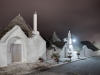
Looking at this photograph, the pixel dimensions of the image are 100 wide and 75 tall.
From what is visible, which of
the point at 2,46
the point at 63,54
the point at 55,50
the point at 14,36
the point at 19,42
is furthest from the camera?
the point at 63,54

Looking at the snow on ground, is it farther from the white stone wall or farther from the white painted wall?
the white painted wall

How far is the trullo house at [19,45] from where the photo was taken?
14766mm

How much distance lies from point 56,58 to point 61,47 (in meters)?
9.44

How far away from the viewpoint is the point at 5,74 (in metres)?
10.9

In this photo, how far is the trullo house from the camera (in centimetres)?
1477

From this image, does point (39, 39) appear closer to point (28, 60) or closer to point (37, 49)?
point (37, 49)

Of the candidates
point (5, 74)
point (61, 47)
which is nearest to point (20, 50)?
point (5, 74)

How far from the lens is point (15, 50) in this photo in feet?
56.6

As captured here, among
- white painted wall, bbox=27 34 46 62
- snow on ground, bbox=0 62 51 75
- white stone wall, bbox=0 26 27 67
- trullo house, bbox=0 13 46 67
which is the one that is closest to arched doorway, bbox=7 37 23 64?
trullo house, bbox=0 13 46 67

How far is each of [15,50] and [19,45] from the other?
37.0 inches

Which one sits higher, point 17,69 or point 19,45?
point 19,45

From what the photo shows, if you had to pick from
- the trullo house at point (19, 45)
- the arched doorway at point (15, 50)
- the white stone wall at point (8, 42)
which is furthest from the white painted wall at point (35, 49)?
the arched doorway at point (15, 50)

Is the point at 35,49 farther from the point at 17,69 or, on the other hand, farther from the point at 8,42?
the point at 17,69

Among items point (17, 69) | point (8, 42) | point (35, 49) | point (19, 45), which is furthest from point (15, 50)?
point (17, 69)
